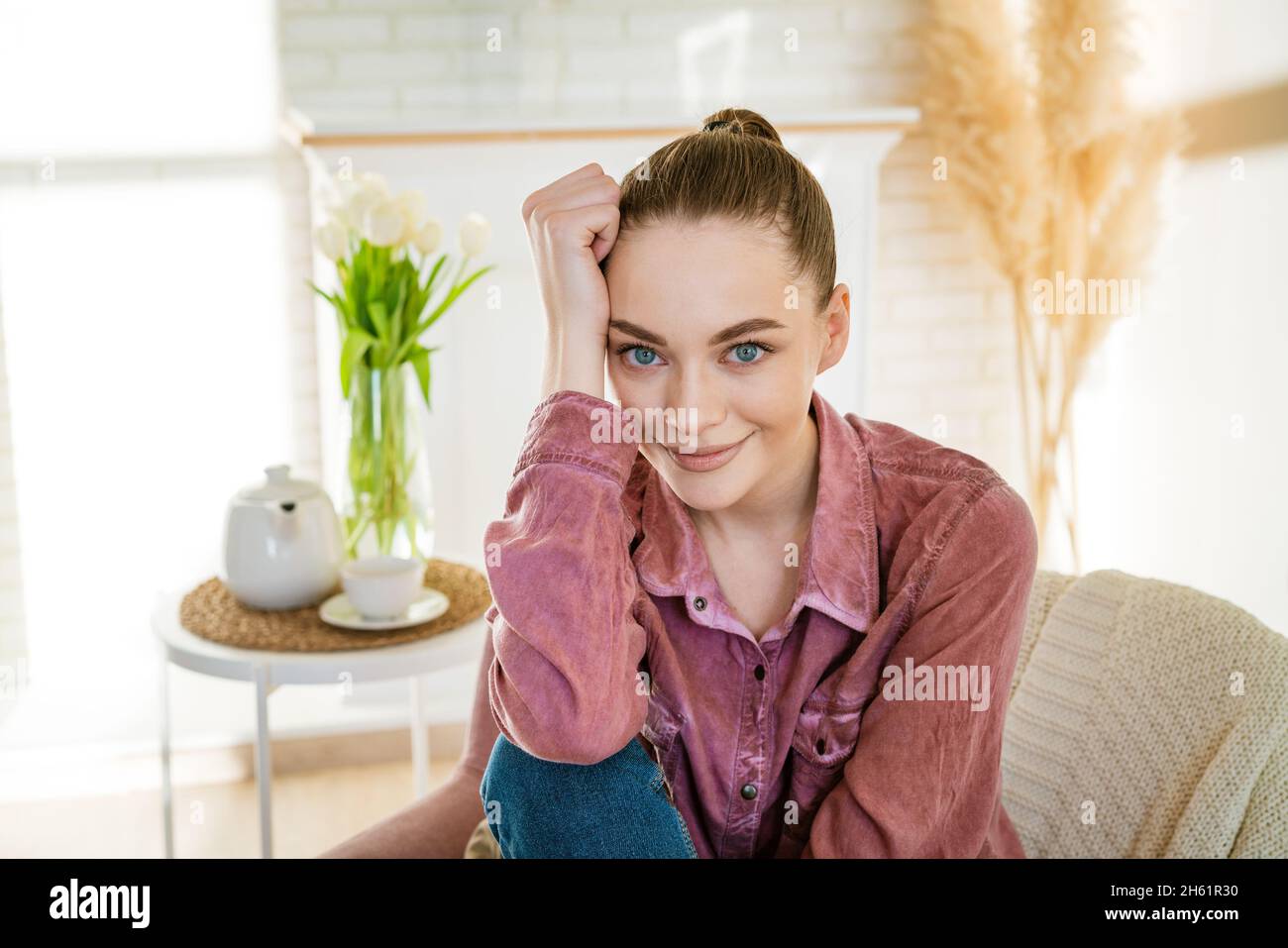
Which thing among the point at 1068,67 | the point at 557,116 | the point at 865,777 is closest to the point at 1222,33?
the point at 1068,67

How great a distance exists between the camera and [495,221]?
2.27 meters

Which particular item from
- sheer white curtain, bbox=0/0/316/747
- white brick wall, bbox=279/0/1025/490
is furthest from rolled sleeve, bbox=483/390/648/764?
sheer white curtain, bbox=0/0/316/747

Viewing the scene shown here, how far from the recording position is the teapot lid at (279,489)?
1.66 metres

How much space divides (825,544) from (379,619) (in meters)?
0.82

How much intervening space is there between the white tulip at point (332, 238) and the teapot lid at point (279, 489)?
0.34m

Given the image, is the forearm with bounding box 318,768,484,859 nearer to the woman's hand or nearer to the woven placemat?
the woven placemat

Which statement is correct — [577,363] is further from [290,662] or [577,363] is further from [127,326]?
[127,326]

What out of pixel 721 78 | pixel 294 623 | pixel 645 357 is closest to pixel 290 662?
pixel 294 623

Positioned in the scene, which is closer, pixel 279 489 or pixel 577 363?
pixel 577 363

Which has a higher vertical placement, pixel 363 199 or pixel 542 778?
pixel 363 199

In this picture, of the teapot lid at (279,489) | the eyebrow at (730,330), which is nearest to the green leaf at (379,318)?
the teapot lid at (279,489)

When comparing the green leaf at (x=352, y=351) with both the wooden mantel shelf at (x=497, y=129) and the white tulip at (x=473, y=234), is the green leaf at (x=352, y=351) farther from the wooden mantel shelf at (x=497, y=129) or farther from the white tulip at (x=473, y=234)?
the wooden mantel shelf at (x=497, y=129)

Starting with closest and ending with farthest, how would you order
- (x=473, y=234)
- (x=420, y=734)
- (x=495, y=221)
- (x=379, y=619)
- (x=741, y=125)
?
(x=741, y=125) < (x=379, y=619) < (x=473, y=234) < (x=420, y=734) < (x=495, y=221)
